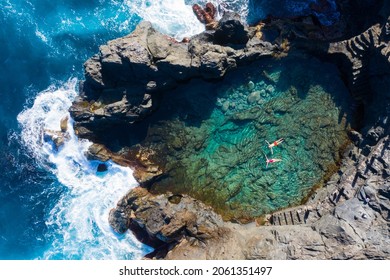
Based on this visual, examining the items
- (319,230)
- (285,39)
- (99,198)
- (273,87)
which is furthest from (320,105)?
(99,198)

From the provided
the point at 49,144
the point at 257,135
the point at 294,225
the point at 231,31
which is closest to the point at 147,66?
the point at 231,31

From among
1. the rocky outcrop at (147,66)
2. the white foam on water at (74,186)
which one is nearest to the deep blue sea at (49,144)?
the white foam on water at (74,186)

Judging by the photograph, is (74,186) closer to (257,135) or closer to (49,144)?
(49,144)

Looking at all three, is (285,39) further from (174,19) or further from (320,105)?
(174,19)

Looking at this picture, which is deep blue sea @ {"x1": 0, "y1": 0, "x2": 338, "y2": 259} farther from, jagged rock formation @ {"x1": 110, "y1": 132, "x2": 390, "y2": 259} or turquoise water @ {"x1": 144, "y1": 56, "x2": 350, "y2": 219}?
turquoise water @ {"x1": 144, "y1": 56, "x2": 350, "y2": 219}

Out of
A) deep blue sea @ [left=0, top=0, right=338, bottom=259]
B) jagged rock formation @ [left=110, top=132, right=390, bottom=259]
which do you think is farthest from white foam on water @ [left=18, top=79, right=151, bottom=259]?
jagged rock formation @ [left=110, top=132, right=390, bottom=259]

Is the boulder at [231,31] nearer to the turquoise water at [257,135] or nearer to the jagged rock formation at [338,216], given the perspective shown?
the turquoise water at [257,135]

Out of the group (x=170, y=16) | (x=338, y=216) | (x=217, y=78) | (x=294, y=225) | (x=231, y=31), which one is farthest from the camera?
(x=170, y=16)
